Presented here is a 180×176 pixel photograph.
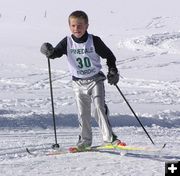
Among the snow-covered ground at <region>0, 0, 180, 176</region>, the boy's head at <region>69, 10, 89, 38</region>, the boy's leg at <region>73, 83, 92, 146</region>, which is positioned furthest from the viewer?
the boy's leg at <region>73, 83, 92, 146</region>

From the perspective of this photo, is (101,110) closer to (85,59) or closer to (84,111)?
(84,111)

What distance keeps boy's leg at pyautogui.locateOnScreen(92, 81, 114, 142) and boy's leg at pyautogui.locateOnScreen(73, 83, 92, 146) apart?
143mm

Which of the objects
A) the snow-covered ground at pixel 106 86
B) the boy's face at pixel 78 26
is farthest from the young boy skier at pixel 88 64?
the snow-covered ground at pixel 106 86

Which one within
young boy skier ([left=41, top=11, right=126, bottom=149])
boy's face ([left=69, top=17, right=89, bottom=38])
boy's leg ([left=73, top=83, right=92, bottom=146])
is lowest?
boy's leg ([left=73, top=83, right=92, bottom=146])

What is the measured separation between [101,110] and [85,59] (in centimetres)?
56

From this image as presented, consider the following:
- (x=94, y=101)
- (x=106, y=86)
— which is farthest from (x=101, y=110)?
(x=106, y=86)

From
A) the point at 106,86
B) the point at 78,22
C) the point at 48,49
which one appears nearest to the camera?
the point at 78,22

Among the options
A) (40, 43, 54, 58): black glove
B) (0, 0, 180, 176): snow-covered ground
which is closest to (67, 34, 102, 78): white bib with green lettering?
(40, 43, 54, 58): black glove

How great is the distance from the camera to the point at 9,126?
9.14 m

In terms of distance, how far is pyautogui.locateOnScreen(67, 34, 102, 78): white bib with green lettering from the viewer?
19.3 feet

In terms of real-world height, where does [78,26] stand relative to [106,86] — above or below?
above

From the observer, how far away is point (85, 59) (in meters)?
5.87

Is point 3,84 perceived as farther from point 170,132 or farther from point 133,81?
point 170,132

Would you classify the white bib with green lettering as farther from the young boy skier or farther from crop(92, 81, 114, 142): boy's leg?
crop(92, 81, 114, 142): boy's leg
